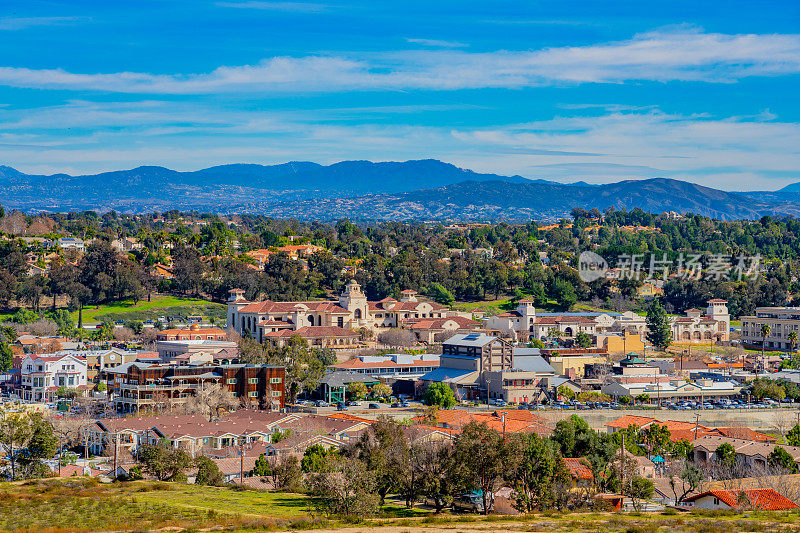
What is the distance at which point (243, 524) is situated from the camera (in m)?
37.5

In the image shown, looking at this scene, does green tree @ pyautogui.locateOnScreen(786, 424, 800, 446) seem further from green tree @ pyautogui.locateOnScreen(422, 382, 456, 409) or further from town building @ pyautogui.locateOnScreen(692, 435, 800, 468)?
green tree @ pyautogui.locateOnScreen(422, 382, 456, 409)

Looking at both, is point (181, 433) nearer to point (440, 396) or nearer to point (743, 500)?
point (440, 396)

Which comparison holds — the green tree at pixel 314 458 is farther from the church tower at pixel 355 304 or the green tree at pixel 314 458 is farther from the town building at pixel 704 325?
the town building at pixel 704 325

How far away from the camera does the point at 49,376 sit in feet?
246

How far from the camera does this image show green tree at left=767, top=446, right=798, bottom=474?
5206 cm

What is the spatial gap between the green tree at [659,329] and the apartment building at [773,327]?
9429mm

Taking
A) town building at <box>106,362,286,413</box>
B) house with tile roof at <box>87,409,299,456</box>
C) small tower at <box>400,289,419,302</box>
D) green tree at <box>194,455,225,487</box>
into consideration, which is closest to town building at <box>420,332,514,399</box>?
town building at <box>106,362,286,413</box>

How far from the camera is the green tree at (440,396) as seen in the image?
71.9 metres

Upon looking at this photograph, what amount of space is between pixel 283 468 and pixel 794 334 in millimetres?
71717

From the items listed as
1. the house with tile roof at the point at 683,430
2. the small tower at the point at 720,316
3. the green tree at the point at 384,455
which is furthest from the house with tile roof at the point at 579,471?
the small tower at the point at 720,316

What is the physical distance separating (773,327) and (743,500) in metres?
72.4

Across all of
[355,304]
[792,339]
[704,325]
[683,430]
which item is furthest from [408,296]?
[683,430]

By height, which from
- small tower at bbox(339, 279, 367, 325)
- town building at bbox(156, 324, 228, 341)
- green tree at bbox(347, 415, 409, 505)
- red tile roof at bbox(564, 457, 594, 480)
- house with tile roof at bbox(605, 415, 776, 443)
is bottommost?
house with tile roof at bbox(605, 415, 776, 443)

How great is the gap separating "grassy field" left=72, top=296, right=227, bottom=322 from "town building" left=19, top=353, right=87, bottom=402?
26730 millimetres
